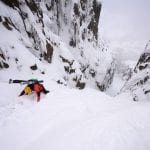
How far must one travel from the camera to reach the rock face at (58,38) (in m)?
13.4

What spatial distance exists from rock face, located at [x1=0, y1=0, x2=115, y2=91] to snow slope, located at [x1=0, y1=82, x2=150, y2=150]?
22.2ft

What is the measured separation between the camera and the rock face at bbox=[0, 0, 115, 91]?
13406 millimetres

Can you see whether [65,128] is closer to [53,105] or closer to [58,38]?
[53,105]

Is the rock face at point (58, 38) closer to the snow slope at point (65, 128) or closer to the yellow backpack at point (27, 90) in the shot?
the yellow backpack at point (27, 90)

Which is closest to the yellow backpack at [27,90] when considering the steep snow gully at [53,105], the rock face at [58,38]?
the steep snow gully at [53,105]

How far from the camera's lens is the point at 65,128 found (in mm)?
4695

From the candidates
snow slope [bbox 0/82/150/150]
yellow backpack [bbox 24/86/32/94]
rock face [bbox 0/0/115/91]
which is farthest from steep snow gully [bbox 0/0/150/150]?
yellow backpack [bbox 24/86/32/94]

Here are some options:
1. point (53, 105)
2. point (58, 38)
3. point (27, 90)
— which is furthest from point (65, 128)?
point (58, 38)

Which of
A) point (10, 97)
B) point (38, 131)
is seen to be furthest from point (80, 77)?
point (38, 131)

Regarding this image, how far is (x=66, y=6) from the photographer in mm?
31016

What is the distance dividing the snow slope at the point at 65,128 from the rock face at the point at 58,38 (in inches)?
267

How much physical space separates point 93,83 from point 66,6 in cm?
2193

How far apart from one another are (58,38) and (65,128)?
2132cm

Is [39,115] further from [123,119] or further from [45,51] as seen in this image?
[45,51]
